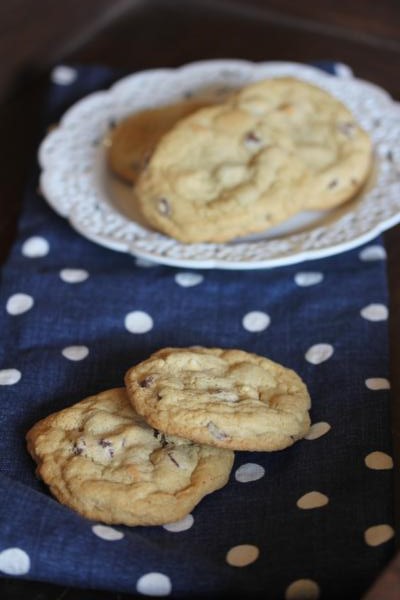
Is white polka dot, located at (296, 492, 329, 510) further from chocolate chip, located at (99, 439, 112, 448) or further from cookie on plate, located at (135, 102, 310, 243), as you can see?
cookie on plate, located at (135, 102, 310, 243)

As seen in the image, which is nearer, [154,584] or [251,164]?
[154,584]

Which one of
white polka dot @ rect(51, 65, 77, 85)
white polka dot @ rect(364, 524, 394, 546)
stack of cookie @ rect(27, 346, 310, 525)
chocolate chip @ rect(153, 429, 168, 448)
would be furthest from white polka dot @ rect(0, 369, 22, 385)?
white polka dot @ rect(51, 65, 77, 85)

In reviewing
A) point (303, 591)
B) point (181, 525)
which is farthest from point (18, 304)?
point (303, 591)

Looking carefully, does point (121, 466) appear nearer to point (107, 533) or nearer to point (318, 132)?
point (107, 533)

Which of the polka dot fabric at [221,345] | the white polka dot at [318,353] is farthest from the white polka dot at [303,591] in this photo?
the white polka dot at [318,353]

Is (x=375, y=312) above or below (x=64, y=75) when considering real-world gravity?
below

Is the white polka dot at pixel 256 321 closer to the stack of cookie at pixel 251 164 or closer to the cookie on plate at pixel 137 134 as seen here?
the stack of cookie at pixel 251 164
